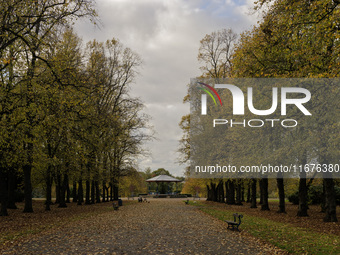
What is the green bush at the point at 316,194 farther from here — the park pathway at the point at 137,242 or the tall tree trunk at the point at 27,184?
the tall tree trunk at the point at 27,184

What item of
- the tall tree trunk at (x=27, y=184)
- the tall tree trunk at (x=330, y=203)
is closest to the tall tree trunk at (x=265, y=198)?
the tall tree trunk at (x=330, y=203)

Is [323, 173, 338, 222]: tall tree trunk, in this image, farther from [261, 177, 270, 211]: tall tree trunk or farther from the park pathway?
[261, 177, 270, 211]: tall tree trunk

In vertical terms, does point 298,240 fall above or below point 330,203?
below

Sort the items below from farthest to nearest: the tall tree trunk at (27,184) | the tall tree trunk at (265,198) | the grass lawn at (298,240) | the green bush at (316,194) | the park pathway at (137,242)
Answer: the green bush at (316,194)
the tall tree trunk at (265,198)
the tall tree trunk at (27,184)
the park pathway at (137,242)
the grass lawn at (298,240)

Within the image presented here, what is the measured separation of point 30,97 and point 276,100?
1394 centimetres

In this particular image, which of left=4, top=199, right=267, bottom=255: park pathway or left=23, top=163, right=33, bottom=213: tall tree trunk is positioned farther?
left=23, top=163, right=33, bottom=213: tall tree trunk

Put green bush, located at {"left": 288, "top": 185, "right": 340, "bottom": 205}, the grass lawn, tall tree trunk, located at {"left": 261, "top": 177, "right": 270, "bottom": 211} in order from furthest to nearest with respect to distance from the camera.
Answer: green bush, located at {"left": 288, "top": 185, "right": 340, "bottom": 205}, tall tree trunk, located at {"left": 261, "top": 177, "right": 270, "bottom": 211}, the grass lawn

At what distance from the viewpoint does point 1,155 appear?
1838 cm

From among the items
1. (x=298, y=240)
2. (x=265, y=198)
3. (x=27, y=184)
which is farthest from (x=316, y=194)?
(x=27, y=184)

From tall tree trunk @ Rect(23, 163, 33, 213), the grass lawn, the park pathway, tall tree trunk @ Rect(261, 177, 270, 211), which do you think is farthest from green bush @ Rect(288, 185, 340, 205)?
tall tree trunk @ Rect(23, 163, 33, 213)

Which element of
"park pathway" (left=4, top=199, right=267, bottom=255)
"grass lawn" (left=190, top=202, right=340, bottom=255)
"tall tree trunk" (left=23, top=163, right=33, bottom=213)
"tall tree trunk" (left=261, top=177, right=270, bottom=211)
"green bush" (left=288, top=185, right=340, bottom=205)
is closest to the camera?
"grass lawn" (left=190, top=202, right=340, bottom=255)

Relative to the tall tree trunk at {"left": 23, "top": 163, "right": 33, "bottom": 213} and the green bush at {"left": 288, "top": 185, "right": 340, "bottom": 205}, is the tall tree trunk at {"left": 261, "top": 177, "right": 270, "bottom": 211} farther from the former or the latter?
the tall tree trunk at {"left": 23, "top": 163, "right": 33, "bottom": 213}

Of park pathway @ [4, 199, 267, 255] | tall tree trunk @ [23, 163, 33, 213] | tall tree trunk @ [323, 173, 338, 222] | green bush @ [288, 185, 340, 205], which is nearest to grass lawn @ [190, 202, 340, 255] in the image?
park pathway @ [4, 199, 267, 255]

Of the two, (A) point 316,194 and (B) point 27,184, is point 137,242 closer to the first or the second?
(B) point 27,184
